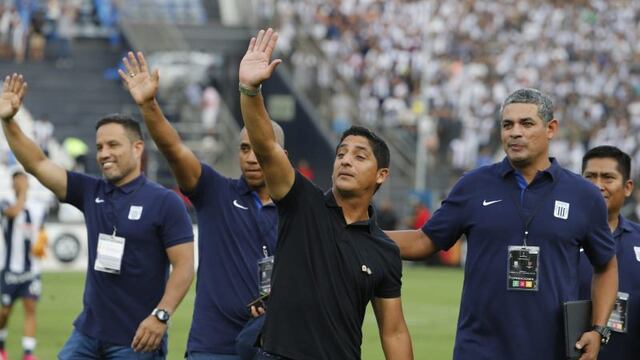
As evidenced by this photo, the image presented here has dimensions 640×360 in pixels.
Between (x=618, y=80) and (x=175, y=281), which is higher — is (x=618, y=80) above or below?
above

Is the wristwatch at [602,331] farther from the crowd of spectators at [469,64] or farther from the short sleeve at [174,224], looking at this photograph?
the crowd of spectators at [469,64]

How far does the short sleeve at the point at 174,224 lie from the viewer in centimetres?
873

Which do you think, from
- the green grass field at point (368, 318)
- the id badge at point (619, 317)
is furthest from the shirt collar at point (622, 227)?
the green grass field at point (368, 318)

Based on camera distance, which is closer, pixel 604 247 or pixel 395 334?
pixel 395 334

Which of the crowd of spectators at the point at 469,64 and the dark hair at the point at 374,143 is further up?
the crowd of spectators at the point at 469,64

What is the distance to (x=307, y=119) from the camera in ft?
126

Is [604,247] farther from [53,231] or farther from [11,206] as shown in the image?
[53,231]

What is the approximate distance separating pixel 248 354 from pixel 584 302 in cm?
184

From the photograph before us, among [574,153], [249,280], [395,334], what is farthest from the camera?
[574,153]

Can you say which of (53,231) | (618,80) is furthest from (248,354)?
(618,80)

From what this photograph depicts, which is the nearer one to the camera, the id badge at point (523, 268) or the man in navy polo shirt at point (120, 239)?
the id badge at point (523, 268)

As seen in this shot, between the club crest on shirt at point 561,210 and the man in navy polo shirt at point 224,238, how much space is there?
5.35 ft

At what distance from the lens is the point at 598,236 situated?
7566 millimetres

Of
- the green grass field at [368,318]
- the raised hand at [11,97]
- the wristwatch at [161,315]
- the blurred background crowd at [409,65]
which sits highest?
the blurred background crowd at [409,65]
